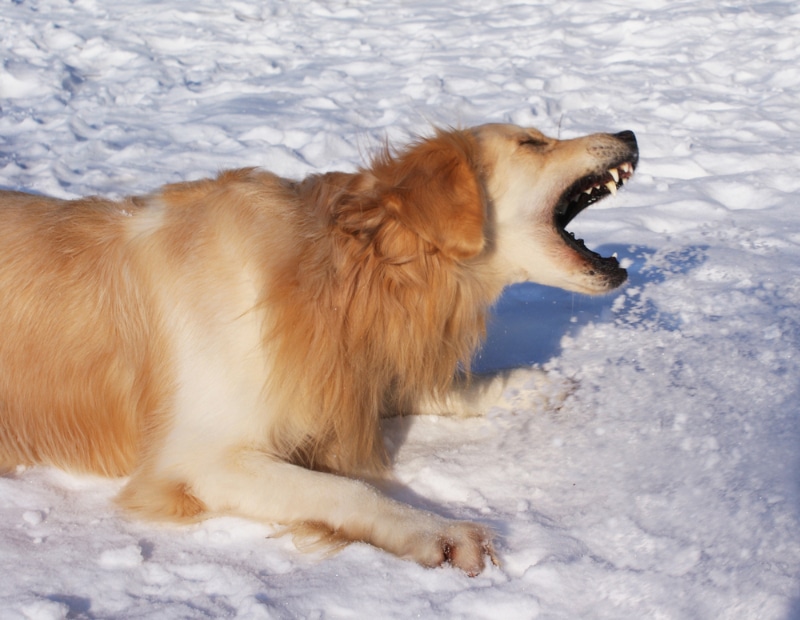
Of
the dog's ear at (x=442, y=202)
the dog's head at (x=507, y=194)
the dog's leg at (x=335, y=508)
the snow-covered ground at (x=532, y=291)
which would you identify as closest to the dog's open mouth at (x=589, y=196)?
the dog's head at (x=507, y=194)

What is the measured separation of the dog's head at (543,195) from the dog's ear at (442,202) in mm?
193

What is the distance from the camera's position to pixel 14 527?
249 cm

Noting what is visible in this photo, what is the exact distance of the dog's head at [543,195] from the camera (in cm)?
279

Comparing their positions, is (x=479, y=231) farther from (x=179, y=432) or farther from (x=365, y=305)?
(x=179, y=432)

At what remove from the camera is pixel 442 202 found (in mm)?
2557

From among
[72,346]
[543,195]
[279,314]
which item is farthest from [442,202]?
[72,346]

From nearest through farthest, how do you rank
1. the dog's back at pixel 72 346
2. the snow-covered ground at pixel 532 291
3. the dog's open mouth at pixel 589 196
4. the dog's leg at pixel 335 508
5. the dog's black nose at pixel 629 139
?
the snow-covered ground at pixel 532 291
the dog's leg at pixel 335 508
the dog's back at pixel 72 346
the dog's open mouth at pixel 589 196
the dog's black nose at pixel 629 139

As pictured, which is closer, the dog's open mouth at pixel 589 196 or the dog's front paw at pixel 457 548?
the dog's front paw at pixel 457 548

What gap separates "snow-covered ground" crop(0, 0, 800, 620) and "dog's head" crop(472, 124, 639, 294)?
437mm

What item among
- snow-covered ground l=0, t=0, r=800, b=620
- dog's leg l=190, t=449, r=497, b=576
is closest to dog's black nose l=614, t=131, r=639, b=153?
snow-covered ground l=0, t=0, r=800, b=620

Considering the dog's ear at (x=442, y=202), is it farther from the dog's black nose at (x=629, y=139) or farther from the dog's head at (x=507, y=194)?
the dog's black nose at (x=629, y=139)

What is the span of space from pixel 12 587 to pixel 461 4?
807cm

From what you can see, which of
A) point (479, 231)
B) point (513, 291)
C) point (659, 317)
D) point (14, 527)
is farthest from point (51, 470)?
point (659, 317)

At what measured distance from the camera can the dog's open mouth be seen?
9.45ft
